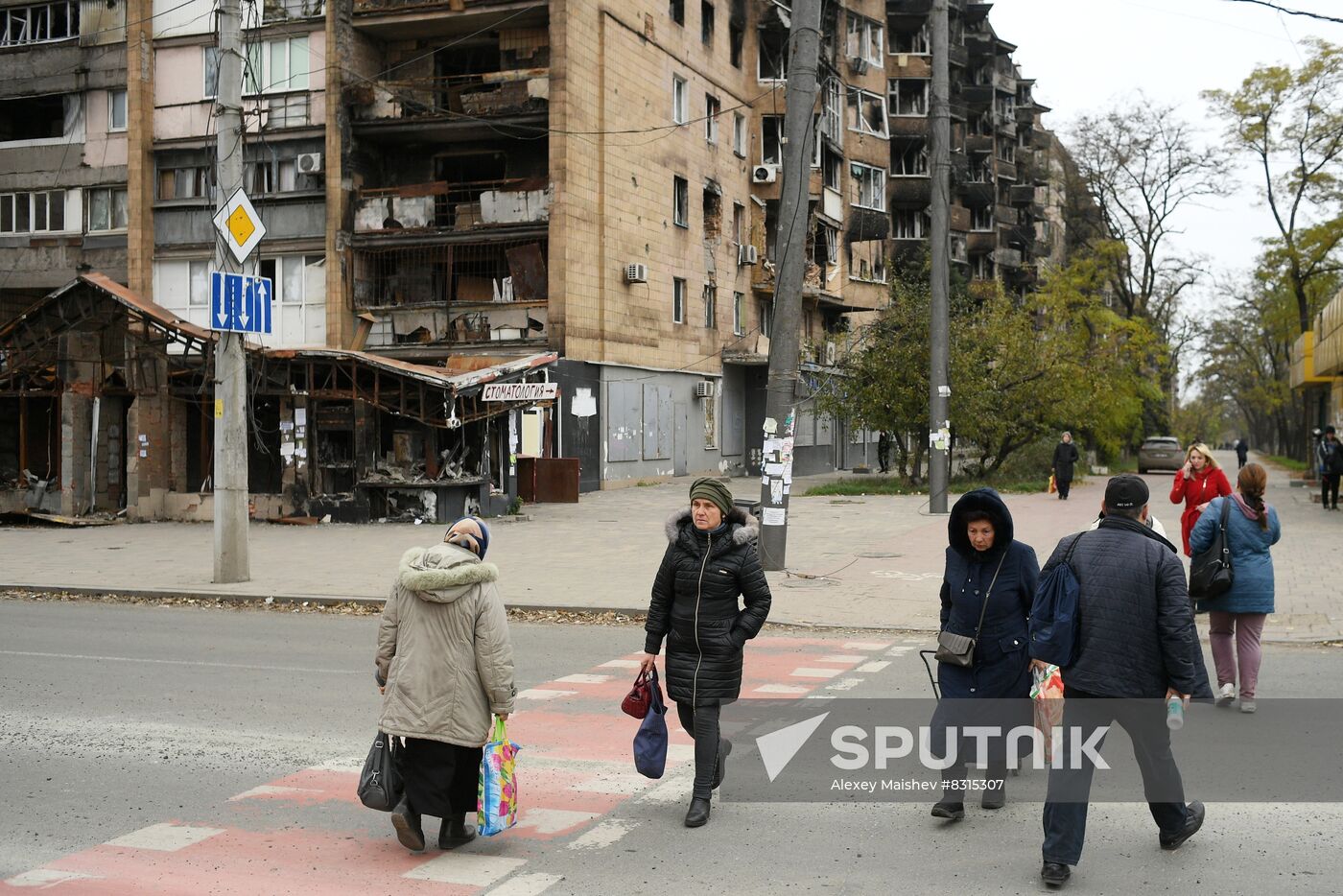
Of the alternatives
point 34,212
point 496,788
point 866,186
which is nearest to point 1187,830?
point 496,788

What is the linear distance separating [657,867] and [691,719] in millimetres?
959

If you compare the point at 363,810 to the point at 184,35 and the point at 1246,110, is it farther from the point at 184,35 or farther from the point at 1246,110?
the point at 1246,110

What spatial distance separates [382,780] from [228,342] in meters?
11.3

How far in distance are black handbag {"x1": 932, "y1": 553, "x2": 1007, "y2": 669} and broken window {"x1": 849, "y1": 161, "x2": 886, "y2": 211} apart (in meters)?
46.4

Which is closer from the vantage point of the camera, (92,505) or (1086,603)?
(1086,603)

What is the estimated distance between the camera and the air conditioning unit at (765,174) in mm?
45625

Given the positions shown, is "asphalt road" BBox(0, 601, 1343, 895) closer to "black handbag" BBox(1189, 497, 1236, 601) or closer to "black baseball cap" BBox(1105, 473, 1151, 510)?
"black handbag" BBox(1189, 497, 1236, 601)

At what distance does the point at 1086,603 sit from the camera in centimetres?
531

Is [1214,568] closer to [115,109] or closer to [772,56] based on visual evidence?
[115,109]

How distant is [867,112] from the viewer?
181ft

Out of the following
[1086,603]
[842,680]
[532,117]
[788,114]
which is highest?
[532,117]

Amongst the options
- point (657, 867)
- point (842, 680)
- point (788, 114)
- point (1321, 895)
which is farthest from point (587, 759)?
point (788, 114)

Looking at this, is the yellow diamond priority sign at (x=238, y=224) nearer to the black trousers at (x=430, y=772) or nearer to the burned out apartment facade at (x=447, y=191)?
the burned out apartment facade at (x=447, y=191)

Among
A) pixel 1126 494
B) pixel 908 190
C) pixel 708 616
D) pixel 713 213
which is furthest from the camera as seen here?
pixel 908 190
